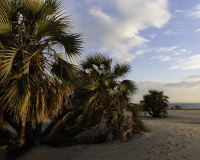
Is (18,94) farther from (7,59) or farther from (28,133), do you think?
(28,133)

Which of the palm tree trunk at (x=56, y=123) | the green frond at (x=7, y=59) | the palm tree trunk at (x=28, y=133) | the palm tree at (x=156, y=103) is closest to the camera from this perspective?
the green frond at (x=7, y=59)

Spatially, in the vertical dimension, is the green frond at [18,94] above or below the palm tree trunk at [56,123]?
above

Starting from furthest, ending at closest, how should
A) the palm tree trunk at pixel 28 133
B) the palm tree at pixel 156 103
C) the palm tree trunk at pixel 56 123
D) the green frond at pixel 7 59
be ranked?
1. the palm tree at pixel 156 103
2. the palm tree trunk at pixel 56 123
3. the palm tree trunk at pixel 28 133
4. the green frond at pixel 7 59

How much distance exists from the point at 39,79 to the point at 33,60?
69 cm

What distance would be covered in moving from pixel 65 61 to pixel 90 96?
2.33m

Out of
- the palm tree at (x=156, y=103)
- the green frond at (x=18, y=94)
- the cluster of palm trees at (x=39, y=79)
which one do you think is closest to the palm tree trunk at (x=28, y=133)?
the cluster of palm trees at (x=39, y=79)

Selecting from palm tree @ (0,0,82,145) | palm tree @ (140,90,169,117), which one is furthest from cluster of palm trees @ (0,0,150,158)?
palm tree @ (140,90,169,117)

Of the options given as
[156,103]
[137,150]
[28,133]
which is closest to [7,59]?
[28,133]

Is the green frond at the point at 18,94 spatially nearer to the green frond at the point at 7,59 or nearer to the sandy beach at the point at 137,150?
the green frond at the point at 7,59

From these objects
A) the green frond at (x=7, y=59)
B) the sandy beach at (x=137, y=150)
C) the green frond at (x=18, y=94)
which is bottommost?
the sandy beach at (x=137, y=150)

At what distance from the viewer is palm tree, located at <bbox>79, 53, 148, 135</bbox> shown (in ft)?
36.1

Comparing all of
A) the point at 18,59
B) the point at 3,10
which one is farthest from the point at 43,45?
the point at 3,10

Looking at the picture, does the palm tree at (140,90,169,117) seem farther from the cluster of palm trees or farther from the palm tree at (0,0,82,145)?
the palm tree at (0,0,82,145)

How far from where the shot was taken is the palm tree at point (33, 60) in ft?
26.7
